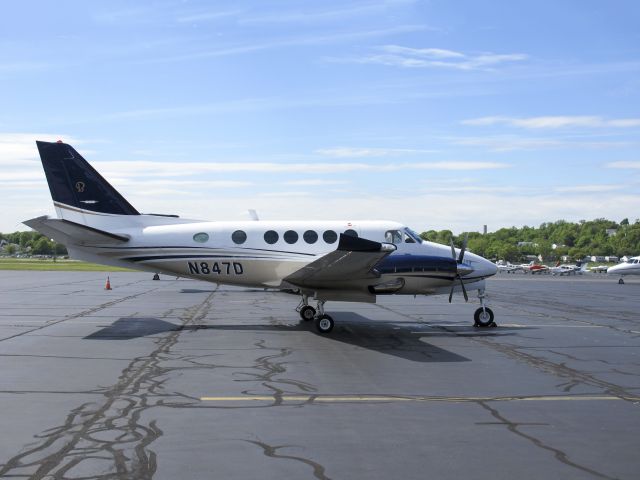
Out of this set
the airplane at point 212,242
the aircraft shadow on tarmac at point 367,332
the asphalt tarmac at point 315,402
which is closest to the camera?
the asphalt tarmac at point 315,402

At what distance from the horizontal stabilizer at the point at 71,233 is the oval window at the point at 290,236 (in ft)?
15.9

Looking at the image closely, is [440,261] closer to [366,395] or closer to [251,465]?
[366,395]

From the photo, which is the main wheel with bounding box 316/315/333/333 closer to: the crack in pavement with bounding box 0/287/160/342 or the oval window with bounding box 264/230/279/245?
the oval window with bounding box 264/230/279/245

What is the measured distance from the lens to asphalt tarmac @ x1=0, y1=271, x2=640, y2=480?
7.04 metres

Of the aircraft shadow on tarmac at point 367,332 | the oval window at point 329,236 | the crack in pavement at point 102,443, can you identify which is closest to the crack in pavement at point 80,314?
the aircraft shadow on tarmac at point 367,332

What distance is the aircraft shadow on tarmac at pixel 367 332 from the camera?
622 inches

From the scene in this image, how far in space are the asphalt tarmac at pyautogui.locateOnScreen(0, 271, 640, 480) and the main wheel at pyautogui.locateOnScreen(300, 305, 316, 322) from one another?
159cm

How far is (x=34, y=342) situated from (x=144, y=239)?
5537 mm

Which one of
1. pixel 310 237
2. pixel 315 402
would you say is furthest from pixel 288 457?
pixel 310 237

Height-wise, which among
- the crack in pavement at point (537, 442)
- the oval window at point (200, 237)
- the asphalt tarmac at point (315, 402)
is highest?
the oval window at point (200, 237)

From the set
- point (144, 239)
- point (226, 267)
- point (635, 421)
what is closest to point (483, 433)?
point (635, 421)

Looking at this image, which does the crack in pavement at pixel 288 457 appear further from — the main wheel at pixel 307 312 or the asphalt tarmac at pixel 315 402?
the main wheel at pixel 307 312

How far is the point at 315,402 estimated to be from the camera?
1010 cm

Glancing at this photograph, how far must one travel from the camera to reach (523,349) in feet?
53.9
